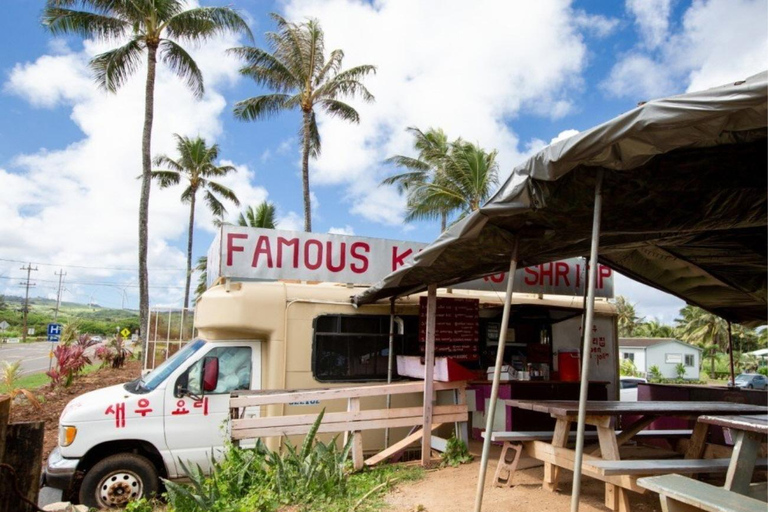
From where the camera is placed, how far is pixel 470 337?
8.16m

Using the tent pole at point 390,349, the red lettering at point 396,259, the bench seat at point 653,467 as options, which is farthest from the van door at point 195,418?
the bench seat at point 653,467

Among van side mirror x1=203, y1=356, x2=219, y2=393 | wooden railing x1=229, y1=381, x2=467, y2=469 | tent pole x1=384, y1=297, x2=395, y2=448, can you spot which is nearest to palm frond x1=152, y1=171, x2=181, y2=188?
tent pole x1=384, y1=297, x2=395, y2=448

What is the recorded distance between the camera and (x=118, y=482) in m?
6.16

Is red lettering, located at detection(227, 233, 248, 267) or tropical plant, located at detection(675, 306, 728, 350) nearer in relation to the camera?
red lettering, located at detection(227, 233, 248, 267)

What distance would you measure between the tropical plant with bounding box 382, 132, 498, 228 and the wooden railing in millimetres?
17463

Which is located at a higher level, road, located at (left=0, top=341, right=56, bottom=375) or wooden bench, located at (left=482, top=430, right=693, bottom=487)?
wooden bench, located at (left=482, top=430, right=693, bottom=487)

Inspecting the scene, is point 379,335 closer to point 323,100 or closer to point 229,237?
point 229,237

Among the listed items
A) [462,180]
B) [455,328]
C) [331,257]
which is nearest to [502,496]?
[455,328]

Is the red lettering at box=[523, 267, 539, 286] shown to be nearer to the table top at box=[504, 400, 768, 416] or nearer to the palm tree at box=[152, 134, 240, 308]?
the table top at box=[504, 400, 768, 416]

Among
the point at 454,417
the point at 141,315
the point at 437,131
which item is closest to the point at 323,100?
the point at 437,131

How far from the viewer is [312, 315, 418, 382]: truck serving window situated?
768cm

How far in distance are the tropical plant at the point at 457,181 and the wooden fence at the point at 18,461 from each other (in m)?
22.0

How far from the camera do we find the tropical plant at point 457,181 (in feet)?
82.9

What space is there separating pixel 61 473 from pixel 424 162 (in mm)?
25439
